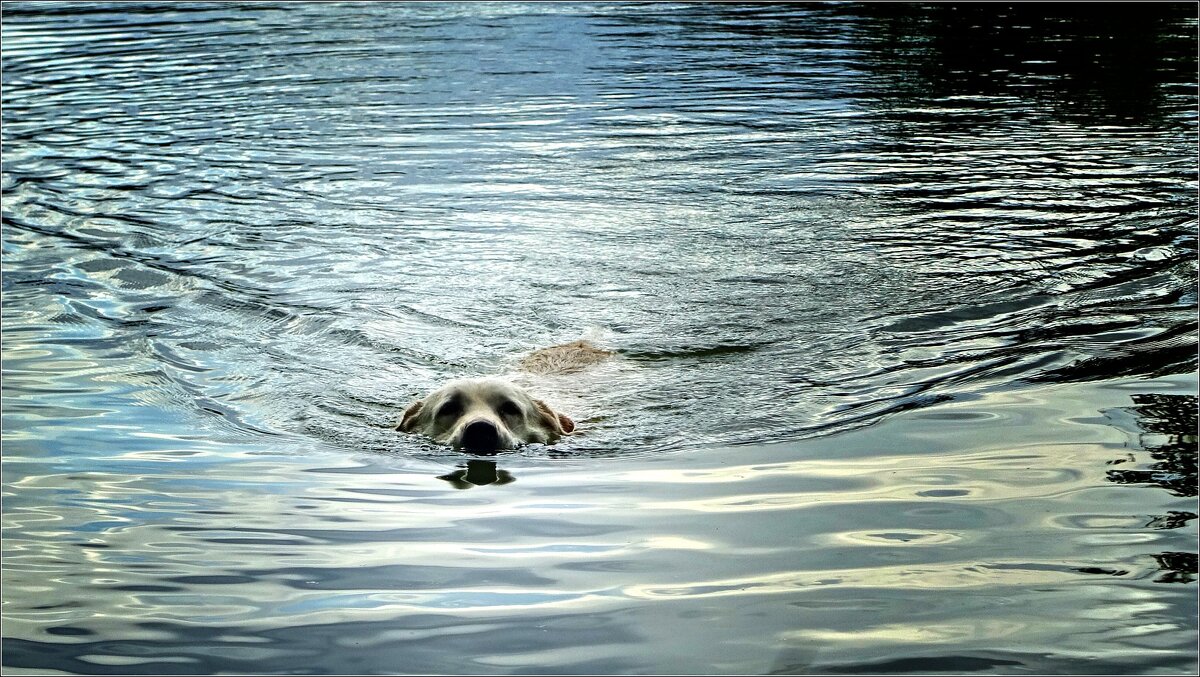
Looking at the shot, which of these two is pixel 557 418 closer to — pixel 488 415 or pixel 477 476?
pixel 488 415

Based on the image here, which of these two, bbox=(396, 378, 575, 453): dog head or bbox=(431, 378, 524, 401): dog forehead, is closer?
bbox=(396, 378, 575, 453): dog head

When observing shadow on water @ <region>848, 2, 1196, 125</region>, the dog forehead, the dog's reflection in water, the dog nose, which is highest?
shadow on water @ <region>848, 2, 1196, 125</region>

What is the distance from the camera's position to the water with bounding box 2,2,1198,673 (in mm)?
5293

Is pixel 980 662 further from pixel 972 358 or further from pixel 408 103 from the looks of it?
pixel 408 103

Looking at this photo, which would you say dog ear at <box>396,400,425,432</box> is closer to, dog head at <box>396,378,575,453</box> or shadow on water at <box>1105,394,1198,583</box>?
dog head at <box>396,378,575,453</box>

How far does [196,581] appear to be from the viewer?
5762 millimetres

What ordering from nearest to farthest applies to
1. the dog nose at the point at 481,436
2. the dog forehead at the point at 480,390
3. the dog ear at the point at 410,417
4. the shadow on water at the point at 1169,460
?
the shadow on water at the point at 1169,460
the dog nose at the point at 481,436
the dog forehead at the point at 480,390
the dog ear at the point at 410,417

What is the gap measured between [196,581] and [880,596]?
283 cm

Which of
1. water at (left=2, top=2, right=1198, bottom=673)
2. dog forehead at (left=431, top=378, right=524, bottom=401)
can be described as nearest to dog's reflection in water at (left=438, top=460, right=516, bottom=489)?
water at (left=2, top=2, right=1198, bottom=673)

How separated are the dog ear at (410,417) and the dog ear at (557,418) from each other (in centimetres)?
71

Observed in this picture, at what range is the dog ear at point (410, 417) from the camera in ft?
26.3

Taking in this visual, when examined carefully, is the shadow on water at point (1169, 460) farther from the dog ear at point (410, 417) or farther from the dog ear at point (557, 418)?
the dog ear at point (410, 417)

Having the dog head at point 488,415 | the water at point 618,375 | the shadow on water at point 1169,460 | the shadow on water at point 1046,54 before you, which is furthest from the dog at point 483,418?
the shadow on water at point 1046,54

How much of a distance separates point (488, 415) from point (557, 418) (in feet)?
1.68
